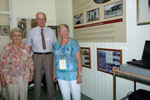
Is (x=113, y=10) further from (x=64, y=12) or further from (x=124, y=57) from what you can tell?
(x=64, y=12)

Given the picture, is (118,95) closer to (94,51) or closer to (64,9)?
(94,51)

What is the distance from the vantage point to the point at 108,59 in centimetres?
226

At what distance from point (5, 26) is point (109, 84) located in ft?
10.3

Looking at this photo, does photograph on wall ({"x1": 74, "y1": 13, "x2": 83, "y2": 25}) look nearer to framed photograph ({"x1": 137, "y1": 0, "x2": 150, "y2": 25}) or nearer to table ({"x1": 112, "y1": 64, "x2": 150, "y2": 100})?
framed photograph ({"x1": 137, "y1": 0, "x2": 150, "y2": 25})

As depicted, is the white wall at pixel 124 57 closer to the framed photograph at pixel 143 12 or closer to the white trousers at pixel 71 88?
the framed photograph at pixel 143 12

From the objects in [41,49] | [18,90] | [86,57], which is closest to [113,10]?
[86,57]

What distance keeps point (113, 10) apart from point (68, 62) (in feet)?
3.55

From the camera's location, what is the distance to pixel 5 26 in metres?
3.71

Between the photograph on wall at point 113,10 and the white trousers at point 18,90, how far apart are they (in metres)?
1.66

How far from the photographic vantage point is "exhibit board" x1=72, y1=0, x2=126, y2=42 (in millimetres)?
2004

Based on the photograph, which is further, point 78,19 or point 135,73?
point 78,19

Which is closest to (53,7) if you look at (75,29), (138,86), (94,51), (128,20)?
(75,29)

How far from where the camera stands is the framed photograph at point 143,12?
1.60m

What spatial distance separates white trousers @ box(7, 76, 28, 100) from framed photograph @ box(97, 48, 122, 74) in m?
1.32
